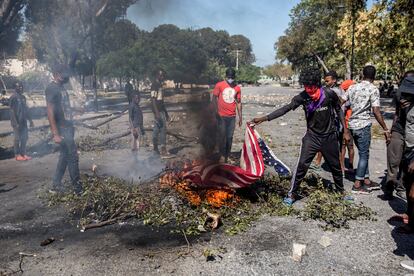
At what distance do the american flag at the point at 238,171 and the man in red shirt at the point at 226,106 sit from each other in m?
1.90

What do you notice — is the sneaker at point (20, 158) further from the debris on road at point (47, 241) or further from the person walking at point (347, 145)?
the person walking at point (347, 145)

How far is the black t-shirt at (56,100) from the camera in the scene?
529 centimetres

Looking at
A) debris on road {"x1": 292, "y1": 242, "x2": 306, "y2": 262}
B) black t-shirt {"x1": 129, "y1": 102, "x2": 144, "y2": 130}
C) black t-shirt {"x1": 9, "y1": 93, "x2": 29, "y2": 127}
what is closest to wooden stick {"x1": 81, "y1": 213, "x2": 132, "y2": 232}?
debris on road {"x1": 292, "y1": 242, "x2": 306, "y2": 262}

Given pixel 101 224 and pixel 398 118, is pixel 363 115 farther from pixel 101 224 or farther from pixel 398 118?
pixel 101 224

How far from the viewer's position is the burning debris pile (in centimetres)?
443

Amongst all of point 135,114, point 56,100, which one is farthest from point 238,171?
point 135,114

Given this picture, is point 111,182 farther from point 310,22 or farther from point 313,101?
point 310,22

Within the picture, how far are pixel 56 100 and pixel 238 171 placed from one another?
2.97 meters

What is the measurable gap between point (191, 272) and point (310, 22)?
34603mm

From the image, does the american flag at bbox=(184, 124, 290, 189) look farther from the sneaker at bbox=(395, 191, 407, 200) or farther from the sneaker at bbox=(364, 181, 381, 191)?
the sneaker at bbox=(395, 191, 407, 200)

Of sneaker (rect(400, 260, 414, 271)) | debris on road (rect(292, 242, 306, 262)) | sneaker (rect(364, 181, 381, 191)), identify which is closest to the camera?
sneaker (rect(400, 260, 414, 271))

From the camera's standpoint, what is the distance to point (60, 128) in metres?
5.45

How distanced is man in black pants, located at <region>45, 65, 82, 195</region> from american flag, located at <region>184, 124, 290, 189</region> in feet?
6.03

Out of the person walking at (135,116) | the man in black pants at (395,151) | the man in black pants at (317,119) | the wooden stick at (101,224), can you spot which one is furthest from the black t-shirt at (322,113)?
the person walking at (135,116)
